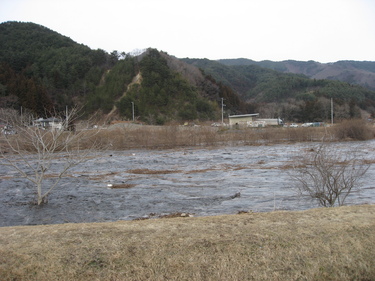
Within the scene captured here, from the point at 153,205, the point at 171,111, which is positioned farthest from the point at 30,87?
the point at 153,205

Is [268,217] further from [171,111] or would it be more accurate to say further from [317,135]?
[171,111]

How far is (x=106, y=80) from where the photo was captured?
363ft

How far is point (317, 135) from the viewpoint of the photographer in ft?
158

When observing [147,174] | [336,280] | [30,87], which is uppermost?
[30,87]

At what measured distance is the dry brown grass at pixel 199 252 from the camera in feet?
16.2

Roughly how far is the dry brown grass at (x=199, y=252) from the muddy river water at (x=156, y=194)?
571 centimetres

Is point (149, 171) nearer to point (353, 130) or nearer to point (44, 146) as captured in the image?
point (44, 146)

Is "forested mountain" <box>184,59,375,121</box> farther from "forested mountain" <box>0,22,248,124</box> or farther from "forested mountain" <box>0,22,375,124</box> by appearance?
"forested mountain" <box>0,22,248,124</box>

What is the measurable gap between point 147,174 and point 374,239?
1804 cm

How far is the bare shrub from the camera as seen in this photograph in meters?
46.3

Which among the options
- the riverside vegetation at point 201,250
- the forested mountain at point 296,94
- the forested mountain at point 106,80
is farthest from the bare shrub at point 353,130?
the forested mountain at point 296,94

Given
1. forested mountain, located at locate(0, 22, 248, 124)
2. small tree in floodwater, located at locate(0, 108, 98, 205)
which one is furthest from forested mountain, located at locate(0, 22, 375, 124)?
small tree in floodwater, located at locate(0, 108, 98, 205)

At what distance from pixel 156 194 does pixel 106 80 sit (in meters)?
100

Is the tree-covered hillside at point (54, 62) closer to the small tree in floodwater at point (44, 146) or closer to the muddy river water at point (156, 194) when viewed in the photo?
the muddy river water at point (156, 194)
